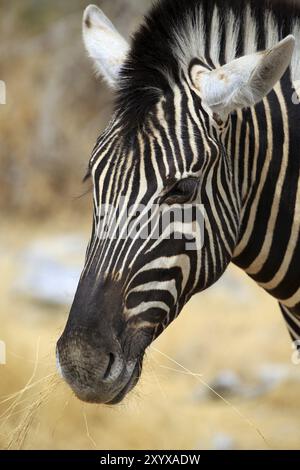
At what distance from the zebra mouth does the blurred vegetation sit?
11685 mm

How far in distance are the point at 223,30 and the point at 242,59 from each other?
562mm

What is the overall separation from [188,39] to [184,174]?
86 cm

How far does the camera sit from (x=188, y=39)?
426 centimetres

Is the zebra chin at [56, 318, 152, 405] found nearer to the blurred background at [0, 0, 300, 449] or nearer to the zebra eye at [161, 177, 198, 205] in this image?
the blurred background at [0, 0, 300, 449]

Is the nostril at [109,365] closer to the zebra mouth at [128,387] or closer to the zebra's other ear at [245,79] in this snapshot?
the zebra mouth at [128,387]

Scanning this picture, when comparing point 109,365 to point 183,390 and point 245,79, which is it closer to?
point 245,79

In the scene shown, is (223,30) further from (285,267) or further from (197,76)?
(285,267)

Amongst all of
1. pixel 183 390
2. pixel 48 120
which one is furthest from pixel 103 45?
pixel 48 120

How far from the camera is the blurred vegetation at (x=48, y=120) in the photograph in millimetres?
15953

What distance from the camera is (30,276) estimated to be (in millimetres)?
13102
